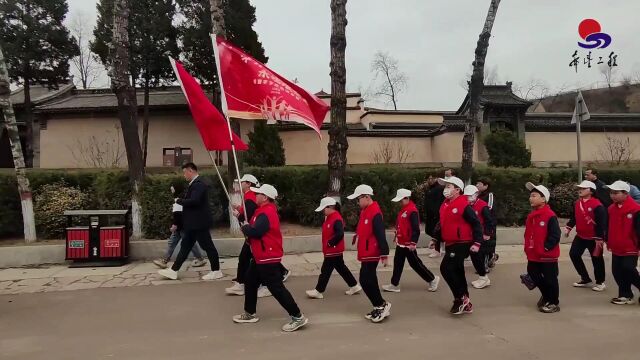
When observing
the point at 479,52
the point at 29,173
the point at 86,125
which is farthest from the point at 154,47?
the point at 479,52

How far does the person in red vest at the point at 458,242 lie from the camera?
599cm

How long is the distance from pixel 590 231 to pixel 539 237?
1.53 meters

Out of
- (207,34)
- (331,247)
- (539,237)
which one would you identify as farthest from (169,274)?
(207,34)

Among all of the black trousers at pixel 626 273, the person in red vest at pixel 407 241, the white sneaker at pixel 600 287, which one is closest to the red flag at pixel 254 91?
the person in red vest at pixel 407 241

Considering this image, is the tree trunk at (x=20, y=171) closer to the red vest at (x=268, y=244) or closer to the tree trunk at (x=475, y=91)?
the red vest at (x=268, y=244)

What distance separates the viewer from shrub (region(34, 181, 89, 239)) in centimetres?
998

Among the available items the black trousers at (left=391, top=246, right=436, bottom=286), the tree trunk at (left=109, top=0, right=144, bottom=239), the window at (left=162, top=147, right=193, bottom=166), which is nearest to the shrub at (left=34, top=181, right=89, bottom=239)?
the tree trunk at (left=109, top=0, right=144, bottom=239)

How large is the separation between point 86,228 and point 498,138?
1679 cm

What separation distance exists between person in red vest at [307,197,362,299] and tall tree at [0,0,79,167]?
20929 millimetres

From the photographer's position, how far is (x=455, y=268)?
19.8 ft

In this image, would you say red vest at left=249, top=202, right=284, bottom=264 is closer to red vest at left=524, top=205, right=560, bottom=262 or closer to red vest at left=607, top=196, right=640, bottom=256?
red vest at left=524, top=205, right=560, bottom=262

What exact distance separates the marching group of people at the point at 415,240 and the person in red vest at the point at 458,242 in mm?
12

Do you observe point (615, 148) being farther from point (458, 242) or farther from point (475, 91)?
point (458, 242)

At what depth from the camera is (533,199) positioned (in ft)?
20.1
